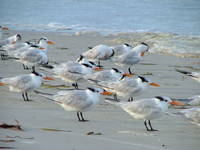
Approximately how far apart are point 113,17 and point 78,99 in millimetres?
14854

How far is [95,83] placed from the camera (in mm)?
6992

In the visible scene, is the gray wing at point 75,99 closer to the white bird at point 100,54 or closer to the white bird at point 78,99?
the white bird at point 78,99

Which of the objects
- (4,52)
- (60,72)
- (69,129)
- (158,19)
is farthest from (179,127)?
(158,19)

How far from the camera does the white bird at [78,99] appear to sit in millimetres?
5777

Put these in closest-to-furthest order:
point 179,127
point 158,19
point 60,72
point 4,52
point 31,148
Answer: point 31,148 < point 179,127 < point 60,72 < point 4,52 < point 158,19

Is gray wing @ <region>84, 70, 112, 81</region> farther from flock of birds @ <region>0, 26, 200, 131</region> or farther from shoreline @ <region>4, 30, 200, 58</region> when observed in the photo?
shoreline @ <region>4, 30, 200, 58</region>

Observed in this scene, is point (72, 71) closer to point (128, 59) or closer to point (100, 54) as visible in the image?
point (128, 59)

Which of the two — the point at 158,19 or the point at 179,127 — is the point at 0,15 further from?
the point at 179,127

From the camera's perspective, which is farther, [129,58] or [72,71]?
Result: [129,58]

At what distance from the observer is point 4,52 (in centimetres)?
1086

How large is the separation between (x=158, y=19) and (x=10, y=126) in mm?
15588

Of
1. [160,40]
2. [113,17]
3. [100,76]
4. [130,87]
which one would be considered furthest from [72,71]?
[113,17]

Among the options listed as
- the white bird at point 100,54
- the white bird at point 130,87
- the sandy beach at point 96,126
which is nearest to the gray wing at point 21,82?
the sandy beach at point 96,126

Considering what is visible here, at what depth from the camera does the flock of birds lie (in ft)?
18.5
